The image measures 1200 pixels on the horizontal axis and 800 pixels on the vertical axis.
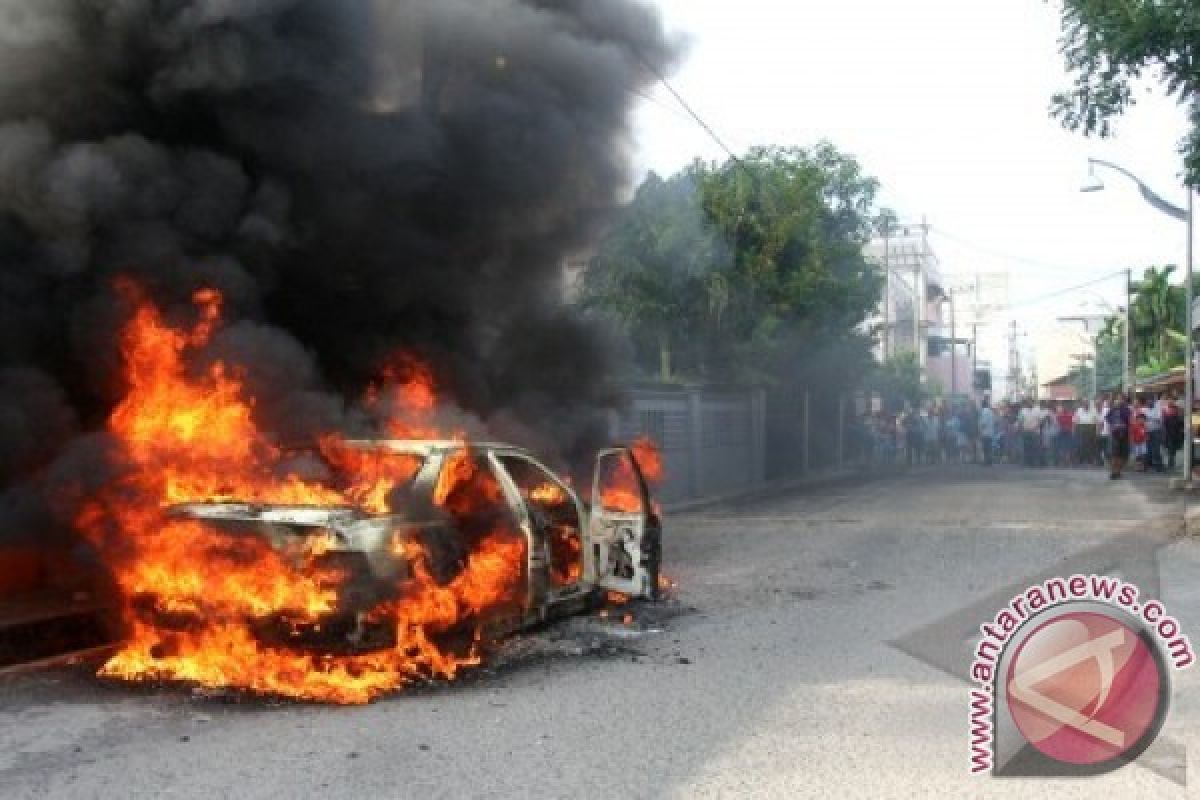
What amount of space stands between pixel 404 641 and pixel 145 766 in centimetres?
162

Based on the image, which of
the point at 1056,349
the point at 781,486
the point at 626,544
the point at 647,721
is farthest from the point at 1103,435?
the point at 1056,349

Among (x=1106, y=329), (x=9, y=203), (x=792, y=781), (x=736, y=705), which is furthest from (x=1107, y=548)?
(x=1106, y=329)

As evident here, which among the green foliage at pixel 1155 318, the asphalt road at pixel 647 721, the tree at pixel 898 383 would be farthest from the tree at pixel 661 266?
the green foliage at pixel 1155 318

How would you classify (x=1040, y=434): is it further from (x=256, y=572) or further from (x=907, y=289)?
(x=907, y=289)

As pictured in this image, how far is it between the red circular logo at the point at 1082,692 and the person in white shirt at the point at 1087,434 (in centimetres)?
2299

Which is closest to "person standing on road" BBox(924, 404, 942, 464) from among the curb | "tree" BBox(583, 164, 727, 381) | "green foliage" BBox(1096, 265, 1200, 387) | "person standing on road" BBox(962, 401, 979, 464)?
"person standing on road" BBox(962, 401, 979, 464)

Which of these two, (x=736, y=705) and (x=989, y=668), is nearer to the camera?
(x=989, y=668)

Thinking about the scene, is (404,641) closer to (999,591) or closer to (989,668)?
(989,668)

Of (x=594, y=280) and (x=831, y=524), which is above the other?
(x=594, y=280)

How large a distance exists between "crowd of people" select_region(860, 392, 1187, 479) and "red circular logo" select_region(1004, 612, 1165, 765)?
17.3m

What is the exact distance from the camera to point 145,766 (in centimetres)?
470

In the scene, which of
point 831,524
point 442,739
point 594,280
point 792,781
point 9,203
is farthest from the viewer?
point 594,280

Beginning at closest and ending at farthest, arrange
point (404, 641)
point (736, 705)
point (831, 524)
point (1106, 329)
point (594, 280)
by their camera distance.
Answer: point (736, 705)
point (404, 641)
point (831, 524)
point (594, 280)
point (1106, 329)

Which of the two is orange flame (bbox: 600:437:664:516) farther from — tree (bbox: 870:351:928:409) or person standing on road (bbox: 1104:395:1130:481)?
tree (bbox: 870:351:928:409)
